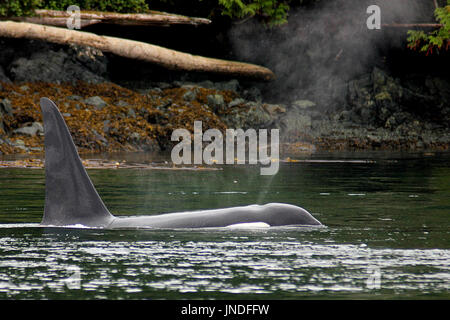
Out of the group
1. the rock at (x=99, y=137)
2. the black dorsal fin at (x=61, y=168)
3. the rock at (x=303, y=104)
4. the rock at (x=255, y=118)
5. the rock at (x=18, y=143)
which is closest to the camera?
the black dorsal fin at (x=61, y=168)

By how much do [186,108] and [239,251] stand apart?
2623cm

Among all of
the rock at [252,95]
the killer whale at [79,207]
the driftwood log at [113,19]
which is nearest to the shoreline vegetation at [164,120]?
the rock at [252,95]

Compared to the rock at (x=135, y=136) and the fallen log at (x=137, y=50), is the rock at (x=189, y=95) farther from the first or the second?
the rock at (x=135, y=136)

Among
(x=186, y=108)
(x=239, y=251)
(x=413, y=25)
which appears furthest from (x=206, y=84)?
(x=239, y=251)

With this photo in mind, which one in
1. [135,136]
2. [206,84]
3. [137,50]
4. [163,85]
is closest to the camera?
[135,136]

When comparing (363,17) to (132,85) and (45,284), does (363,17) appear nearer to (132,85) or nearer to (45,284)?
(132,85)

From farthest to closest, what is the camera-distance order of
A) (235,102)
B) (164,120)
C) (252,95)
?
(252,95)
(235,102)
(164,120)

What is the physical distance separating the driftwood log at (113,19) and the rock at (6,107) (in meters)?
3.47

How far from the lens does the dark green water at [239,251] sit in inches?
327

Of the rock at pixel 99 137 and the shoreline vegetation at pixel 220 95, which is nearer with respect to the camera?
the rock at pixel 99 137

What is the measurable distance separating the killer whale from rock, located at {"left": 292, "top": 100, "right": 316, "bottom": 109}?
27995 mm

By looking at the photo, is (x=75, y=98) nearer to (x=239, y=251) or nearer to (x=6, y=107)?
(x=6, y=107)

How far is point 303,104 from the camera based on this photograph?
40.4 m

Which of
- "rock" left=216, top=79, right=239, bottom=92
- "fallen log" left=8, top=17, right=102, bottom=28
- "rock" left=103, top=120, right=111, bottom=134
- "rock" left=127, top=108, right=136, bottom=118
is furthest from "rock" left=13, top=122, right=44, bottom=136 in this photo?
"rock" left=216, top=79, right=239, bottom=92
